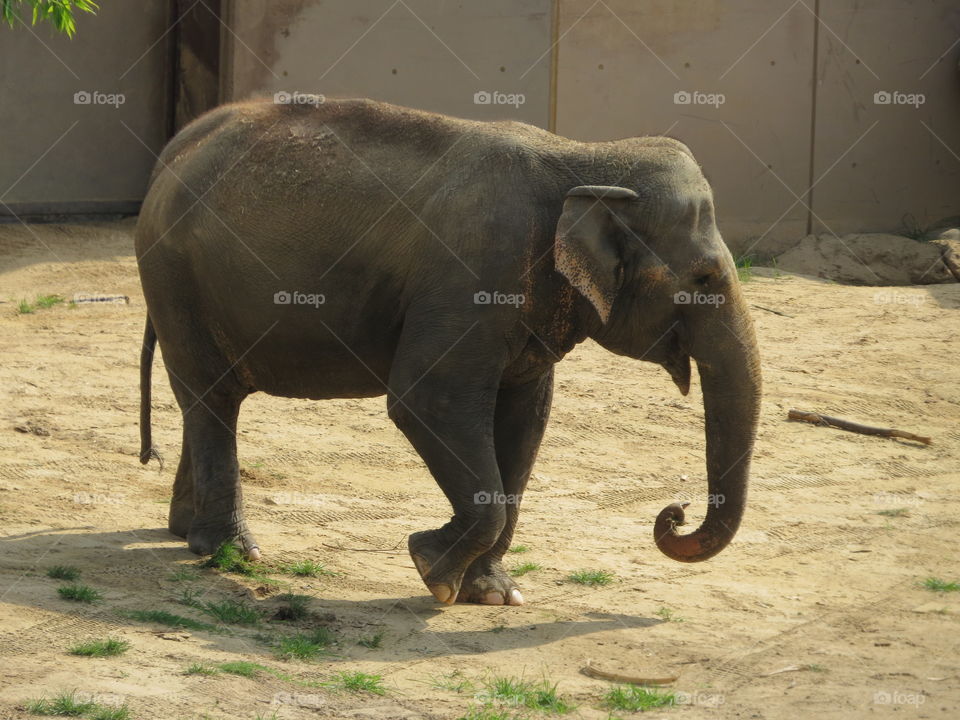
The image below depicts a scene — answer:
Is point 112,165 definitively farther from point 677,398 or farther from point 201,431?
point 201,431

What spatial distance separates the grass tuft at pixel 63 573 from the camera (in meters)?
6.35

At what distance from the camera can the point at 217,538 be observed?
7.04 metres

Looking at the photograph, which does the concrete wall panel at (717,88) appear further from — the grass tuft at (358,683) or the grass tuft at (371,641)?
the grass tuft at (358,683)

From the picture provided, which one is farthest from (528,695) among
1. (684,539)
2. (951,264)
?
(951,264)

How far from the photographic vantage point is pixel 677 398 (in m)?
10.7

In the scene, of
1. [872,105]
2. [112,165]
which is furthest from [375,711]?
[872,105]

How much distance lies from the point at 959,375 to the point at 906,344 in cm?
72

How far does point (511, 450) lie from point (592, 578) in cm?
78

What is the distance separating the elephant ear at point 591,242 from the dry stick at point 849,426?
4470mm

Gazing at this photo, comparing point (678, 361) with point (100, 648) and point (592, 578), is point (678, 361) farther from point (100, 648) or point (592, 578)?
point (100, 648)

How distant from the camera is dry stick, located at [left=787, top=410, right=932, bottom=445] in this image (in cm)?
1012

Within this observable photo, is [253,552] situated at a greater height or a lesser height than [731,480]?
lesser

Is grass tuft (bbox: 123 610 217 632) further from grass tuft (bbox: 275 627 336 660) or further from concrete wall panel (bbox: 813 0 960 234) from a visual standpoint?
concrete wall panel (bbox: 813 0 960 234)

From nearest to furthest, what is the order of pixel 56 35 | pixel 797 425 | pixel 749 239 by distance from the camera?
pixel 797 425
pixel 56 35
pixel 749 239
